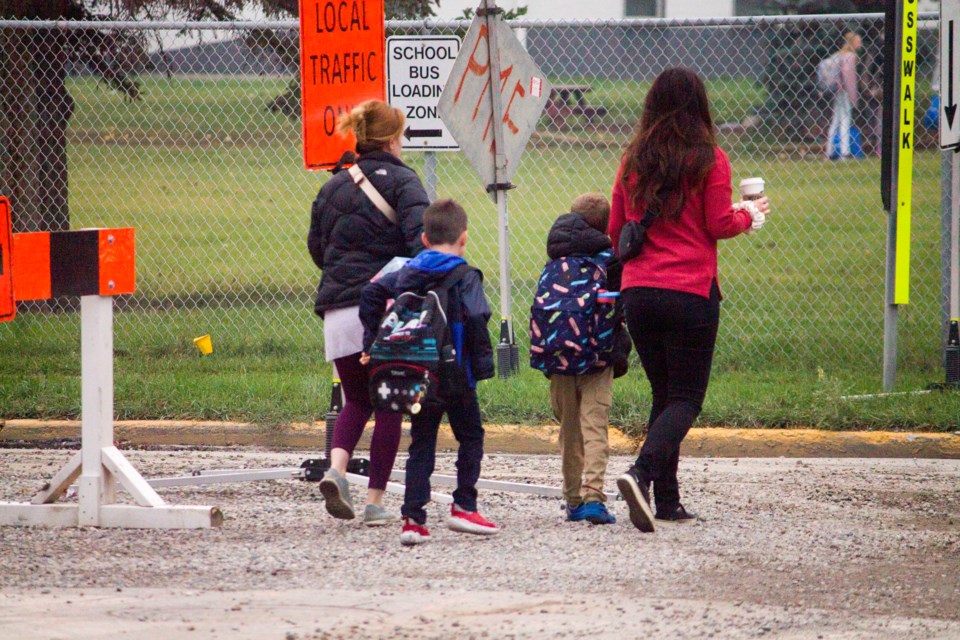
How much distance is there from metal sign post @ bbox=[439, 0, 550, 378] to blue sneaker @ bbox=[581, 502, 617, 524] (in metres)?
2.89

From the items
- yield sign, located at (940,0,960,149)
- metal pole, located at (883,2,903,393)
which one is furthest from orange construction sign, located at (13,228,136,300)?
yield sign, located at (940,0,960,149)

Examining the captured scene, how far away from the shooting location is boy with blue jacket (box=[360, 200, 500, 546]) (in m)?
5.16

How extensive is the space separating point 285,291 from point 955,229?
240 inches

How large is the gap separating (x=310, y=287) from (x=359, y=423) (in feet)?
20.8

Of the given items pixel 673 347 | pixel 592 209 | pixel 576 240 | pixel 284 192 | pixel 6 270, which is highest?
pixel 284 192

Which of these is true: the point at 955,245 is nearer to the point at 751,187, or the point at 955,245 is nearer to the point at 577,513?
the point at 751,187

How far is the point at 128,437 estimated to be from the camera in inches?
300

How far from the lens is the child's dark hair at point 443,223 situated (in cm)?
522

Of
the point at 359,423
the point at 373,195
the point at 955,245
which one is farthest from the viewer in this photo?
the point at 955,245

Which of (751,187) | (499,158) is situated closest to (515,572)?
(751,187)

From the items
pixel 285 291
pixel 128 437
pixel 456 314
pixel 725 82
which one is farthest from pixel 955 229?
pixel 725 82

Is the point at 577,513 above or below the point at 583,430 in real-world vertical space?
below

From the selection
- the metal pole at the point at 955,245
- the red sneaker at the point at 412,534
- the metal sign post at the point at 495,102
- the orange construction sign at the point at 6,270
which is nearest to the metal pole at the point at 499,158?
the metal sign post at the point at 495,102

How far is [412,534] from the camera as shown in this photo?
5.12m
